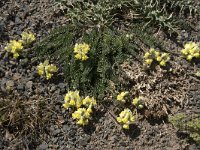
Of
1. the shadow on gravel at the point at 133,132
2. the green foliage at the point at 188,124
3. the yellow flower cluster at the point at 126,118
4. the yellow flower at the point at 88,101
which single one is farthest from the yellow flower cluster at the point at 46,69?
the green foliage at the point at 188,124

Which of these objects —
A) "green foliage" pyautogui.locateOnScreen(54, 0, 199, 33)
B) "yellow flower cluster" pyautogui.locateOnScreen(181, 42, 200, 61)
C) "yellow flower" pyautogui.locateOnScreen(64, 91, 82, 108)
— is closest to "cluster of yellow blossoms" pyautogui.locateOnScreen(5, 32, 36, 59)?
"green foliage" pyautogui.locateOnScreen(54, 0, 199, 33)

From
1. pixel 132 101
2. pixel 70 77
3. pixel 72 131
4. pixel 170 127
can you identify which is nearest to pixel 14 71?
pixel 70 77

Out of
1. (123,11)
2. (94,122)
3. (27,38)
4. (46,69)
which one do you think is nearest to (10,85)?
(46,69)

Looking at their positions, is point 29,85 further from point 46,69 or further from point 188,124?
point 188,124

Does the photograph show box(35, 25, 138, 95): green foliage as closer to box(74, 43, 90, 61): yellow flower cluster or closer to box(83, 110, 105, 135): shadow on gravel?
box(74, 43, 90, 61): yellow flower cluster

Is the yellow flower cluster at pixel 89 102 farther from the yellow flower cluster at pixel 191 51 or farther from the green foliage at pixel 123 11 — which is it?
the yellow flower cluster at pixel 191 51
